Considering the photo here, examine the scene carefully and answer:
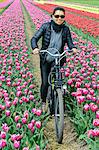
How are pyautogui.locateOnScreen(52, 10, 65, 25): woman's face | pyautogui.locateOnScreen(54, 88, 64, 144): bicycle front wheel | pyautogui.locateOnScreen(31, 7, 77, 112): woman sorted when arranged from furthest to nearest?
pyautogui.locateOnScreen(31, 7, 77, 112): woman < pyautogui.locateOnScreen(52, 10, 65, 25): woman's face < pyautogui.locateOnScreen(54, 88, 64, 144): bicycle front wheel

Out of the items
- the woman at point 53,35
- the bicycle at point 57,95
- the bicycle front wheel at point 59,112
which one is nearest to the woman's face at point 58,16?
the woman at point 53,35

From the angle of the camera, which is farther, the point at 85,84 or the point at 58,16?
the point at 85,84

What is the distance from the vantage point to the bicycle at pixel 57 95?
17.3ft

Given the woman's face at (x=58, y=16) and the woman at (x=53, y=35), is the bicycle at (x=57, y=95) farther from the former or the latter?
the woman's face at (x=58, y=16)

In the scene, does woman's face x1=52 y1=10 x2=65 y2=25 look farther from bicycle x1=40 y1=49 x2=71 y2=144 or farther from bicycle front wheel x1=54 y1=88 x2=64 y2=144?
bicycle front wheel x1=54 y1=88 x2=64 y2=144

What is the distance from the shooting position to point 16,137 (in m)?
4.41

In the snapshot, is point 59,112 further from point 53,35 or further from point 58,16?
point 58,16

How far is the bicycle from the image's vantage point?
17.3ft

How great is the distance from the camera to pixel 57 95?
554 cm

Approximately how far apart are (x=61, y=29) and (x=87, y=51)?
16.9 ft

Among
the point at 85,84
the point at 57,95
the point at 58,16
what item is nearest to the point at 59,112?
the point at 57,95

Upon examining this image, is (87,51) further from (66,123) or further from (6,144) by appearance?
(6,144)

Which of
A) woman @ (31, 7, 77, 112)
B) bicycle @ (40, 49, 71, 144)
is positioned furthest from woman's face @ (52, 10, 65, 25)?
bicycle @ (40, 49, 71, 144)

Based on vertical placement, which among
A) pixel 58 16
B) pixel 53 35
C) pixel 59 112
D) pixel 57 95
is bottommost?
pixel 59 112
